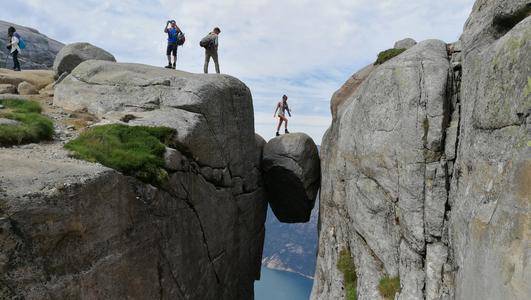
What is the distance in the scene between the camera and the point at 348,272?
20.6 m

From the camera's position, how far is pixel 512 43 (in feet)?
36.3

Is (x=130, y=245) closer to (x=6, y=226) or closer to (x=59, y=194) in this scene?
(x=59, y=194)

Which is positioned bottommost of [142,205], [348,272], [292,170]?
[348,272]

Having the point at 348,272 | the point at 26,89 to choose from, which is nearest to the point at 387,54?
the point at 348,272

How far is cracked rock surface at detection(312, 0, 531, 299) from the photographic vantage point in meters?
10.2

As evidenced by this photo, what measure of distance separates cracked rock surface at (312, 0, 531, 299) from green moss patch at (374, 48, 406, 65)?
3.16m

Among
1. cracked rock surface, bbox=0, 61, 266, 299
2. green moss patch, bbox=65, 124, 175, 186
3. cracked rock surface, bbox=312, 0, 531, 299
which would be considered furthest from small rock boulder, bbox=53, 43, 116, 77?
cracked rock surface, bbox=312, 0, 531, 299

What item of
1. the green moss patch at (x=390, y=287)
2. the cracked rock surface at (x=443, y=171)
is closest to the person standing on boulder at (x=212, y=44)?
the cracked rock surface at (x=443, y=171)

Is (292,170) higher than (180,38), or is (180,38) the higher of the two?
(180,38)

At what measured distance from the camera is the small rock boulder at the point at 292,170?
29.5m

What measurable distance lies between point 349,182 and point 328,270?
17.2 ft

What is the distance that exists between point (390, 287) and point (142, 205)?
9.87m

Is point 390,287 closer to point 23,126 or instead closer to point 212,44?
point 23,126

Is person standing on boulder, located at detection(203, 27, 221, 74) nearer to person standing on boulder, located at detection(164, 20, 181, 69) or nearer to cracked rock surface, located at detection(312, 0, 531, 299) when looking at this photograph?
person standing on boulder, located at detection(164, 20, 181, 69)
